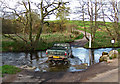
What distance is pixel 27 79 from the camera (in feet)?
26.9

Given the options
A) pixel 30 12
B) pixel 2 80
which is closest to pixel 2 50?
pixel 30 12

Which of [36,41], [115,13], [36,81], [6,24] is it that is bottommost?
[36,81]

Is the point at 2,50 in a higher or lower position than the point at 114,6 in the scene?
lower

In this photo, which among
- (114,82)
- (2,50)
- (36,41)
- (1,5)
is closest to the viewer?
(114,82)

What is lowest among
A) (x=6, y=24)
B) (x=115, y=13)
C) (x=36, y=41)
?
(x=36, y=41)

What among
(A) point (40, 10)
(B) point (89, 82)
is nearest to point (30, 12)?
(A) point (40, 10)

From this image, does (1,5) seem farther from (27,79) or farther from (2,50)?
(27,79)

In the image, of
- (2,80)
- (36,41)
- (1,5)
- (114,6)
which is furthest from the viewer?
(114,6)

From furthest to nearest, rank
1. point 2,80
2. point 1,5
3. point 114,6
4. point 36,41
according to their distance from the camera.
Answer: point 114,6, point 36,41, point 1,5, point 2,80

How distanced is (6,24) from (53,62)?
51.5 feet

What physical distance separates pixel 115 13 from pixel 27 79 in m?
24.5

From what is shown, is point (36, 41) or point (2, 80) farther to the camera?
point (36, 41)

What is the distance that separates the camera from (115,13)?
27.7 m

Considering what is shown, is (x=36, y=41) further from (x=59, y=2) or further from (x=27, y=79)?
(x=27, y=79)
